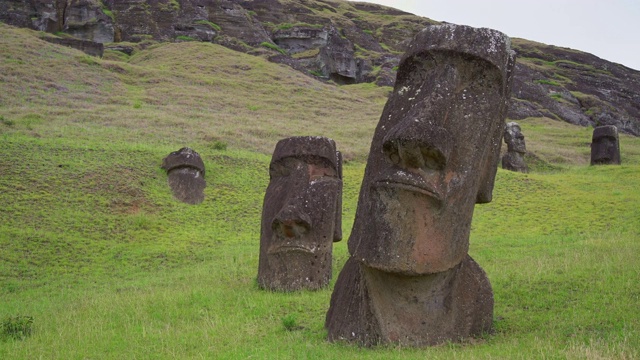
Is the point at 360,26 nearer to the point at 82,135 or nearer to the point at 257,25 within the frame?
the point at 257,25

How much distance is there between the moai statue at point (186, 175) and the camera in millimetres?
22641

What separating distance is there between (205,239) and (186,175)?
5.34 m

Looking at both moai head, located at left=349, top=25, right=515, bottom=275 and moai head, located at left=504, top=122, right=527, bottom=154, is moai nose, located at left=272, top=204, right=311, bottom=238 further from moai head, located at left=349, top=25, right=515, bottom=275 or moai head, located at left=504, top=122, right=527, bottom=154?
moai head, located at left=504, top=122, right=527, bottom=154

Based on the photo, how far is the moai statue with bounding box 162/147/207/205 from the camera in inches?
891

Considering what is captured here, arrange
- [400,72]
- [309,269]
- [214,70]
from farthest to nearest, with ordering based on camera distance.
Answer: [214,70]
[309,269]
[400,72]

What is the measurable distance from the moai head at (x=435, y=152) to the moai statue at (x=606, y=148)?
26382 millimetres

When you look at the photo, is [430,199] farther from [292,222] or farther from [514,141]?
[514,141]

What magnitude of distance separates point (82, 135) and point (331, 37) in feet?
200

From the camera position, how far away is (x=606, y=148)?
31.4 meters

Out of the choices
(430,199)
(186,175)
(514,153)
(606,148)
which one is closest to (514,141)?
(514,153)

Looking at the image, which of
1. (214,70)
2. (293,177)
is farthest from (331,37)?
(293,177)

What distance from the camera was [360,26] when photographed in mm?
112562

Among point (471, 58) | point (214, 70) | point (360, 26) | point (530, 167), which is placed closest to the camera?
point (471, 58)

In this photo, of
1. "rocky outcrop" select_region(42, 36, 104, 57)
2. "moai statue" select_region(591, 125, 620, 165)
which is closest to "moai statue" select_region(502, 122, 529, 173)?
"moai statue" select_region(591, 125, 620, 165)
